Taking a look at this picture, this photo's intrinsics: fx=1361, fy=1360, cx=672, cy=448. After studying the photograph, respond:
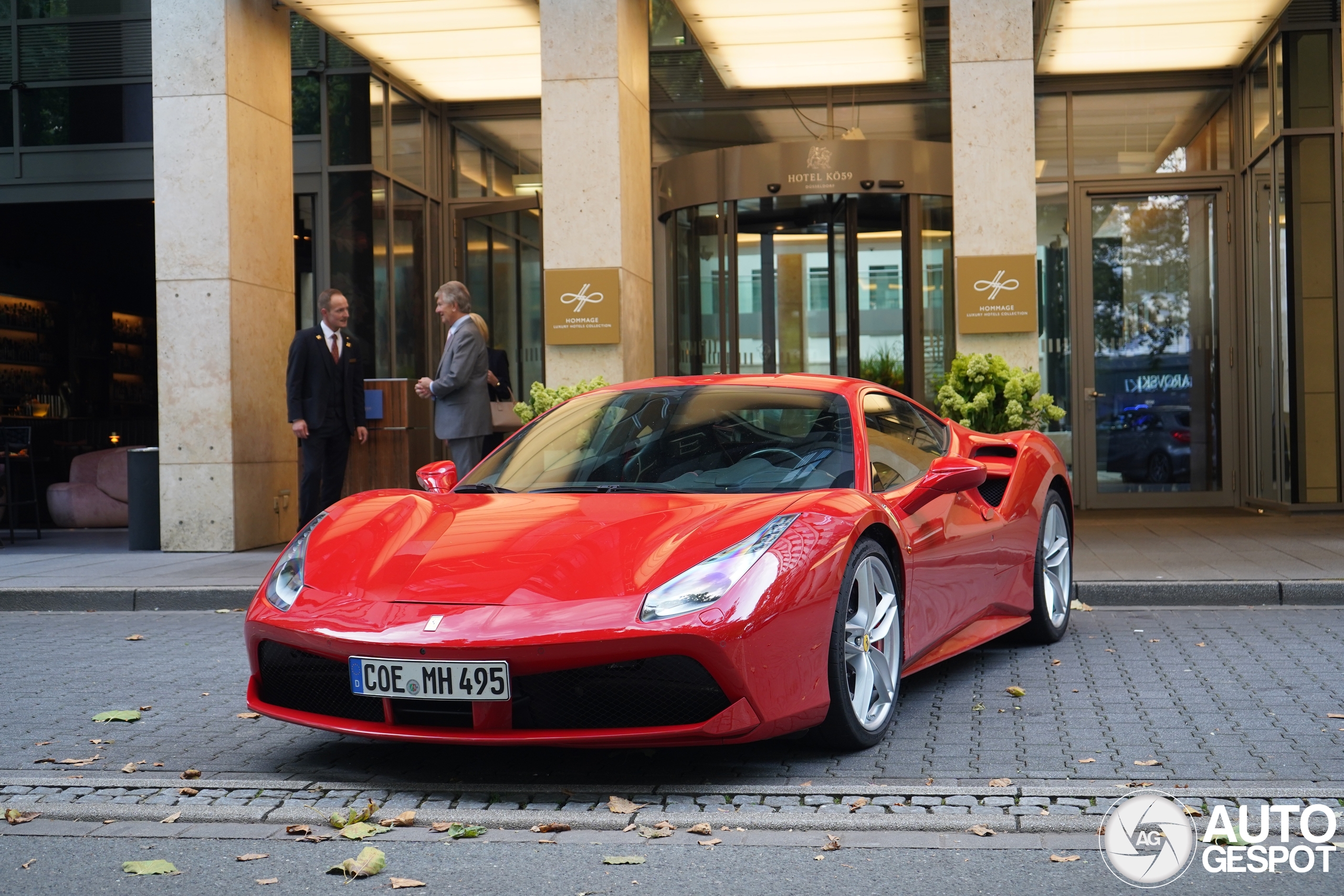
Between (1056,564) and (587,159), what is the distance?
5611 mm

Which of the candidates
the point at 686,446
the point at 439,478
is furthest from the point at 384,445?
the point at 686,446

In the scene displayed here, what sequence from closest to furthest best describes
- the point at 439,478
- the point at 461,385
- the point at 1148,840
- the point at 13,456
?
the point at 1148,840 → the point at 439,478 → the point at 461,385 → the point at 13,456

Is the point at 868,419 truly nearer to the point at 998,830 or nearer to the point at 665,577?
the point at 665,577

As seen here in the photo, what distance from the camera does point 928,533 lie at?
5.12 meters

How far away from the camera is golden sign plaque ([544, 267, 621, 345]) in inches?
420

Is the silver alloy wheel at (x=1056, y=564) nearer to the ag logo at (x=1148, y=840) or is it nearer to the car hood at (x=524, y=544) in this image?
the car hood at (x=524, y=544)

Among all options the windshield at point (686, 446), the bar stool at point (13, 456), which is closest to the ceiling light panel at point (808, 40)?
the windshield at point (686, 446)

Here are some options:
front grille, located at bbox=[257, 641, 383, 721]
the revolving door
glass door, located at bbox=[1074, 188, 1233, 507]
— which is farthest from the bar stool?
glass door, located at bbox=[1074, 188, 1233, 507]

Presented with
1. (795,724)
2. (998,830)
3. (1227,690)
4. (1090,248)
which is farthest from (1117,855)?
(1090,248)

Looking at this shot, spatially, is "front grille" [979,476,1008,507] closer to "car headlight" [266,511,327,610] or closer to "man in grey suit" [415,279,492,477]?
"car headlight" [266,511,327,610]

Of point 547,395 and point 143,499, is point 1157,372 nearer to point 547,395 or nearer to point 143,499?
point 547,395

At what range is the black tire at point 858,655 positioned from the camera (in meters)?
4.23

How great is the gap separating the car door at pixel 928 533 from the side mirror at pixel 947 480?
49mm

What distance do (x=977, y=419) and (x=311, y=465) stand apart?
5.07m
